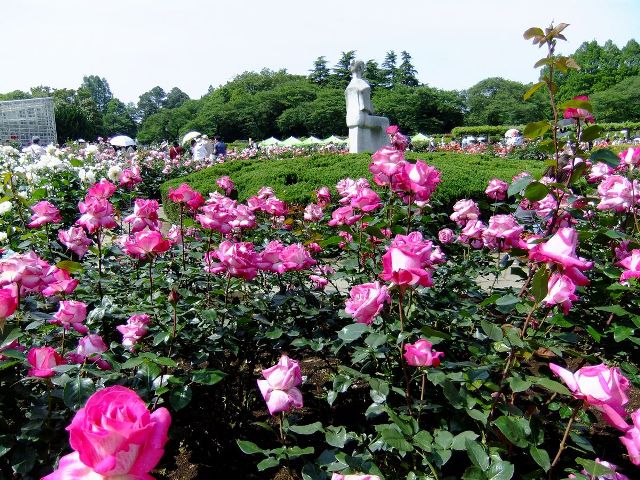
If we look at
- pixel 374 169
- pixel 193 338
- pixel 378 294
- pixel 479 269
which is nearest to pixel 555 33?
pixel 374 169

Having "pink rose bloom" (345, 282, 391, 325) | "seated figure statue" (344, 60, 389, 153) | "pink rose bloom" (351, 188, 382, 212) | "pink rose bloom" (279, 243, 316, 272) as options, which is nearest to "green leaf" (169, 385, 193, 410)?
"pink rose bloom" (345, 282, 391, 325)

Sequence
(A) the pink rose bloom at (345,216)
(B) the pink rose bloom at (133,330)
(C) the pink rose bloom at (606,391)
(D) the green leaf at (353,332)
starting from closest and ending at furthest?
(C) the pink rose bloom at (606,391), (D) the green leaf at (353,332), (B) the pink rose bloom at (133,330), (A) the pink rose bloom at (345,216)

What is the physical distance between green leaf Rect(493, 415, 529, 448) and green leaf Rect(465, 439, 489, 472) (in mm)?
83

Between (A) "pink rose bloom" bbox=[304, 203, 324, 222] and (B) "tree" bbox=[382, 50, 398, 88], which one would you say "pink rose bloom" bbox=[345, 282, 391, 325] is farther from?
(B) "tree" bbox=[382, 50, 398, 88]

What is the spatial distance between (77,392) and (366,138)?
35.5 feet

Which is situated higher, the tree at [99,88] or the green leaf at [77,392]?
the tree at [99,88]

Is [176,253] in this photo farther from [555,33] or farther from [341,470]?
[555,33]

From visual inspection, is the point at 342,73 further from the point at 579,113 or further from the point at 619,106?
the point at 579,113

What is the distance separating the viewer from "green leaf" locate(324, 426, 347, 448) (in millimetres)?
1096

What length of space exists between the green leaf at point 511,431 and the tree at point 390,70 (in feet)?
241

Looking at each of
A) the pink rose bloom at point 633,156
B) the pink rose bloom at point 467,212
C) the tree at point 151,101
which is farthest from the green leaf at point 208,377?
the tree at point 151,101

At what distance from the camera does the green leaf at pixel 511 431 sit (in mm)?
1065

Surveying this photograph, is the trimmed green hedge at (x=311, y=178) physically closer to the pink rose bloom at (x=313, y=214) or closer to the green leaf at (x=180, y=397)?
the pink rose bloom at (x=313, y=214)

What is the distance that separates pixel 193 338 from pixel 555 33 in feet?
4.27
